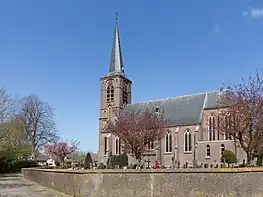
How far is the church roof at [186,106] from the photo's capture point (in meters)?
52.3

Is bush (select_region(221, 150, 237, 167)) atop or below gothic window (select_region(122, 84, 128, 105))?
below

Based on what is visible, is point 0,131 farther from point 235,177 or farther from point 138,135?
point 235,177

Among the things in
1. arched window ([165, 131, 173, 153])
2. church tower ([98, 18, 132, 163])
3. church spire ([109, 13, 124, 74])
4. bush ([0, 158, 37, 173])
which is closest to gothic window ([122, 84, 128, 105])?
church tower ([98, 18, 132, 163])

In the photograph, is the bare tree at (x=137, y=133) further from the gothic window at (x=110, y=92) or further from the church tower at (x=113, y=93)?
the gothic window at (x=110, y=92)

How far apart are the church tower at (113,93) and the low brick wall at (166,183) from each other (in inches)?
1775

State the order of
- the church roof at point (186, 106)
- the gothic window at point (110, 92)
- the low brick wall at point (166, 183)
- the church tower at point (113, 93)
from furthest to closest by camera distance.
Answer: the gothic window at point (110, 92) < the church tower at point (113, 93) < the church roof at point (186, 106) < the low brick wall at point (166, 183)

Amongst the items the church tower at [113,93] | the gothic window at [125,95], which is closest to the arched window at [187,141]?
the church tower at [113,93]

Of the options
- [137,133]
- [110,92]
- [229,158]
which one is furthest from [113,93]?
[137,133]

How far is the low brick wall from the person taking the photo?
41.5 ft

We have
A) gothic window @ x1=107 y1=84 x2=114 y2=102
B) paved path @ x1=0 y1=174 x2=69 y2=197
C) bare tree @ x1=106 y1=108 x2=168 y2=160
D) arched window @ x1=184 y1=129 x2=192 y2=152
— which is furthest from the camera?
gothic window @ x1=107 y1=84 x2=114 y2=102

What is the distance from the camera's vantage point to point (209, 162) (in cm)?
4778

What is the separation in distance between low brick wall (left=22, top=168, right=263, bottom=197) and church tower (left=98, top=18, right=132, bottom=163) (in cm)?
4508

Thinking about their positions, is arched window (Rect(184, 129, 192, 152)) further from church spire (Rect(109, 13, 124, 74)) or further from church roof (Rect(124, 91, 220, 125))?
church spire (Rect(109, 13, 124, 74))

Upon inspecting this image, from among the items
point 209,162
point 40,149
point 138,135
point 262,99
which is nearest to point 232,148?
point 209,162
